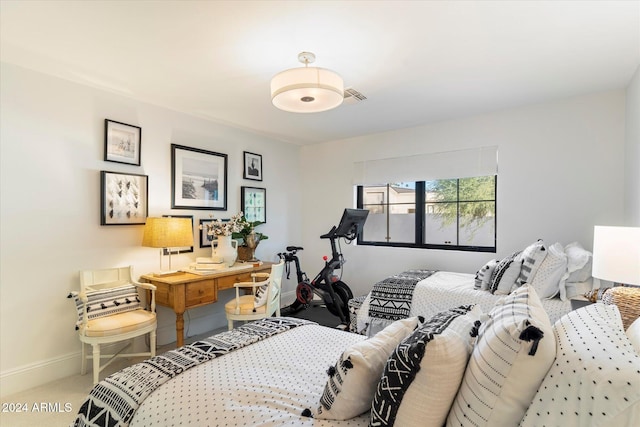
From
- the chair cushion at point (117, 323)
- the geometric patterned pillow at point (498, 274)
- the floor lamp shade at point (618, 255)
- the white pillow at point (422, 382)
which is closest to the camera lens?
the white pillow at point (422, 382)

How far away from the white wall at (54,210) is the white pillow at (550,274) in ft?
11.2

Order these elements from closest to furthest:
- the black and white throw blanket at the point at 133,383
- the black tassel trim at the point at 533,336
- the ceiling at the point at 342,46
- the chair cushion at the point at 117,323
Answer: the black tassel trim at the point at 533,336, the black and white throw blanket at the point at 133,383, the ceiling at the point at 342,46, the chair cushion at the point at 117,323

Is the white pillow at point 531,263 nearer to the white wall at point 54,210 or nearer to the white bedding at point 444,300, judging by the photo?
the white bedding at point 444,300

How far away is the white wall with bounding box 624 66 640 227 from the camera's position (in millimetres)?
2500

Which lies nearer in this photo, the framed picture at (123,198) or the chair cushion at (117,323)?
the chair cushion at (117,323)

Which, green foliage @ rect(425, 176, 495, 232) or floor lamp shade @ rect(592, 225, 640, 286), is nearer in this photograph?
floor lamp shade @ rect(592, 225, 640, 286)

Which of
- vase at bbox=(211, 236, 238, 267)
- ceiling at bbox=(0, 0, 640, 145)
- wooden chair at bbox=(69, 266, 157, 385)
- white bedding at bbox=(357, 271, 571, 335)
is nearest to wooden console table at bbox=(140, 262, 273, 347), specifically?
wooden chair at bbox=(69, 266, 157, 385)

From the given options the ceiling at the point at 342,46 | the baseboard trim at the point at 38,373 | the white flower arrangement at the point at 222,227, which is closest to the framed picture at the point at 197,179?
the white flower arrangement at the point at 222,227

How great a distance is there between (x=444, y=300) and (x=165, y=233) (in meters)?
2.53

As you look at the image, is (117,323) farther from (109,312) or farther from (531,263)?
(531,263)

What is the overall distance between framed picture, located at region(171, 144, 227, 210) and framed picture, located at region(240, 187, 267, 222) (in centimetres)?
30

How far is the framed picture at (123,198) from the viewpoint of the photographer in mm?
2924

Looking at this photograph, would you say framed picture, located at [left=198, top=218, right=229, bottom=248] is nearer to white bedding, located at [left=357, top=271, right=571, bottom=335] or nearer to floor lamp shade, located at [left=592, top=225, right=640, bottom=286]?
white bedding, located at [left=357, top=271, right=571, bottom=335]

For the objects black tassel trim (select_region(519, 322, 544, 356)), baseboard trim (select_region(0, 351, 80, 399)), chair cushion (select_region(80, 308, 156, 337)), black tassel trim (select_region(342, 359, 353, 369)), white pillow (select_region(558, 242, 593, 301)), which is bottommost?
baseboard trim (select_region(0, 351, 80, 399))
